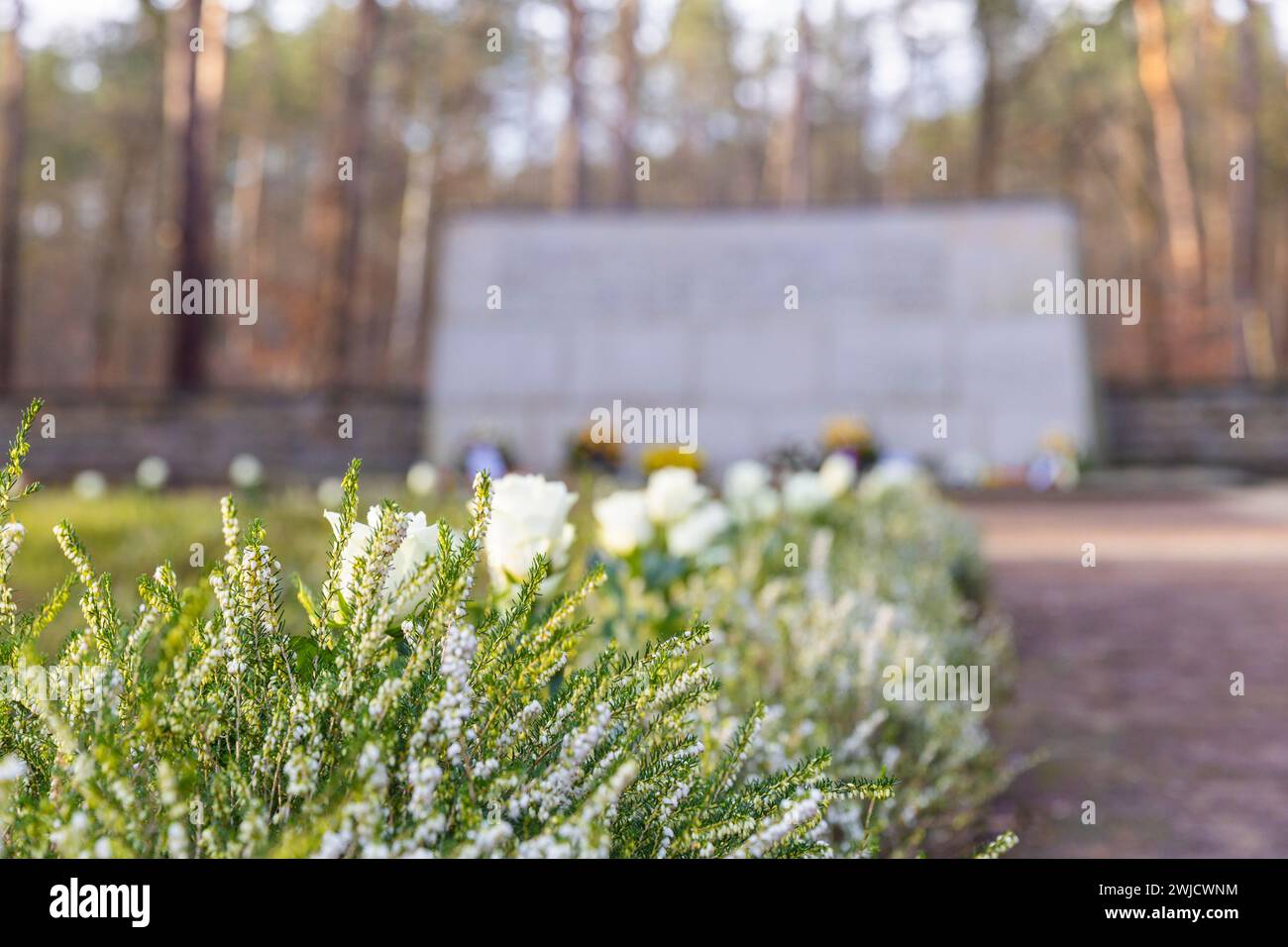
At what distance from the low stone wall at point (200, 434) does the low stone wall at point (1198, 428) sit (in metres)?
9.23

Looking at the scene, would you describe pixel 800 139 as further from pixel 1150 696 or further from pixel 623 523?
pixel 623 523

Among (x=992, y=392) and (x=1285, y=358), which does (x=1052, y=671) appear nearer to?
(x=992, y=392)

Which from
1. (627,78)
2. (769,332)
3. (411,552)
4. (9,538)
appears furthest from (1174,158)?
(9,538)

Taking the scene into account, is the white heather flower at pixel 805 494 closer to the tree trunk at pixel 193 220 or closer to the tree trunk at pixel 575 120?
the tree trunk at pixel 193 220

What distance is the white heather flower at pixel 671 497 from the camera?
2.93 meters

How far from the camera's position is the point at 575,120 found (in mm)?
22359

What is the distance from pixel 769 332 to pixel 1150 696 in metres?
11.7

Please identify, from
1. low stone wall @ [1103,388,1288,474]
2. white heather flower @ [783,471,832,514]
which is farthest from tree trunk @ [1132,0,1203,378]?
white heather flower @ [783,471,832,514]

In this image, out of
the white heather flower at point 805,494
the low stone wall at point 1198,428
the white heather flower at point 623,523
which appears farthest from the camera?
the low stone wall at point 1198,428

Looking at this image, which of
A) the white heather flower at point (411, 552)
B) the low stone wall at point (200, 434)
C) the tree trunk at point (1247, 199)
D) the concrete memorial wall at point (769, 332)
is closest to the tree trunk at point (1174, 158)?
the tree trunk at point (1247, 199)

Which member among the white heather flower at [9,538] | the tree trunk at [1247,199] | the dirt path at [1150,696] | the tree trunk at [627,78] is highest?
the tree trunk at [627,78]

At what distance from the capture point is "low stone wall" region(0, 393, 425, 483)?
14773mm

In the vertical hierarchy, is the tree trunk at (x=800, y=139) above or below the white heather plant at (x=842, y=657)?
above

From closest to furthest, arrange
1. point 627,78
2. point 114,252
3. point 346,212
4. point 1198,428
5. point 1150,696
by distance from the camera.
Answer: point 1150,696 < point 1198,428 < point 346,212 < point 627,78 < point 114,252
